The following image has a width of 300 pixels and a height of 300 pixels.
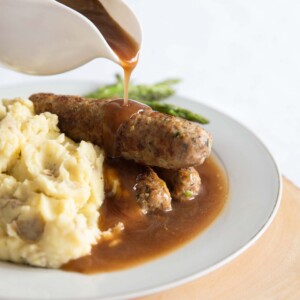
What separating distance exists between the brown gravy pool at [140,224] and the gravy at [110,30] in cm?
88

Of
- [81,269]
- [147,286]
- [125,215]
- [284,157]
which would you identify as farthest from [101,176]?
[284,157]

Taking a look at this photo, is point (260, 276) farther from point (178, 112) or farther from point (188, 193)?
point (178, 112)

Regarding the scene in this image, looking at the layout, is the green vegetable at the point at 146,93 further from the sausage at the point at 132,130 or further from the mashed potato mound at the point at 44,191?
the mashed potato mound at the point at 44,191

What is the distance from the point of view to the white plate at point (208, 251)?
3736mm

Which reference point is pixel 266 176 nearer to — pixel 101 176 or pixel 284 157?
pixel 101 176

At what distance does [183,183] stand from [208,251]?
90 centimetres

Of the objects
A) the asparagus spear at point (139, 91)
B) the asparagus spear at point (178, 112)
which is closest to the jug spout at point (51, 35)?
the asparagus spear at point (178, 112)

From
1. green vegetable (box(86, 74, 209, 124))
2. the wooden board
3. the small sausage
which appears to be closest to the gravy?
the small sausage

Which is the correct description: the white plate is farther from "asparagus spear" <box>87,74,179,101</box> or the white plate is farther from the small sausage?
"asparagus spear" <box>87,74,179,101</box>

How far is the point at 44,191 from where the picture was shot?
4.25 metres

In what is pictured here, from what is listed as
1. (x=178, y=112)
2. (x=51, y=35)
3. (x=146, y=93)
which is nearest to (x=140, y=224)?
(x=51, y=35)

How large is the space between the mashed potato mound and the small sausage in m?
0.32

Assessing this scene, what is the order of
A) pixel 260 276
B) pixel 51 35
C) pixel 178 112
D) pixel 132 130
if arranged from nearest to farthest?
pixel 260 276 → pixel 51 35 → pixel 132 130 → pixel 178 112

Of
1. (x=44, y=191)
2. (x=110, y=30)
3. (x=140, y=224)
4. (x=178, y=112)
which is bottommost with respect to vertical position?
(x=178, y=112)
